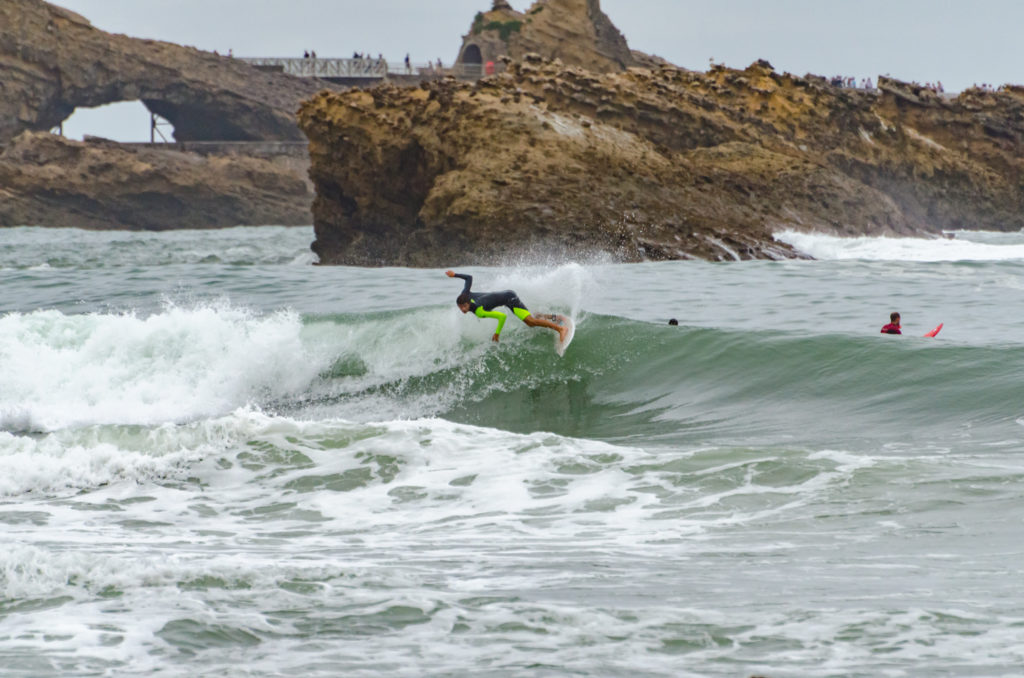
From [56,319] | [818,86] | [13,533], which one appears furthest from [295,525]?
[818,86]

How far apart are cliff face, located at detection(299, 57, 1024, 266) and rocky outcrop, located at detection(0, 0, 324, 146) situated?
44975 millimetres

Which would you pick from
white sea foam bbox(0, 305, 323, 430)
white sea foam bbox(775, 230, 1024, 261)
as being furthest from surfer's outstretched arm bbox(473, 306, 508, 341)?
white sea foam bbox(775, 230, 1024, 261)

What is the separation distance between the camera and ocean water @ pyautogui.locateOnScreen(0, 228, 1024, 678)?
17.8ft

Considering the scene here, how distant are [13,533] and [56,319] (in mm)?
9489

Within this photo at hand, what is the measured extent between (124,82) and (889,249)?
189 ft

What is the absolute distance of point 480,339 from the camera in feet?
49.6

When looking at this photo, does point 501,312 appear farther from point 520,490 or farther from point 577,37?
point 577,37

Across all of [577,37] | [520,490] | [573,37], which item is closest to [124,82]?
[573,37]

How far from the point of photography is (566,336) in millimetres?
14797

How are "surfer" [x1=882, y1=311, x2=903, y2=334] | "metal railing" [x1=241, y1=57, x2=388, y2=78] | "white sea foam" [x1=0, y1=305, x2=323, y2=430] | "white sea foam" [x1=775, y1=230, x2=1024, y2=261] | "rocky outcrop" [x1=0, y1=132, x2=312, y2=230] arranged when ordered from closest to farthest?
"white sea foam" [x1=0, y1=305, x2=323, y2=430]
"surfer" [x1=882, y1=311, x2=903, y2=334]
"white sea foam" [x1=775, y1=230, x2=1024, y2=261]
"rocky outcrop" [x1=0, y1=132, x2=312, y2=230]
"metal railing" [x1=241, y1=57, x2=388, y2=78]

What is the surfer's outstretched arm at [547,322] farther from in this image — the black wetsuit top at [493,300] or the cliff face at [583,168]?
the cliff face at [583,168]

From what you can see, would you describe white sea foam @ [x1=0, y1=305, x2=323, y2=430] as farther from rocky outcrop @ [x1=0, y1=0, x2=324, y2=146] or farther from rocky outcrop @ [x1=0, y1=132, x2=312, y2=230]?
rocky outcrop @ [x1=0, y1=0, x2=324, y2=146]

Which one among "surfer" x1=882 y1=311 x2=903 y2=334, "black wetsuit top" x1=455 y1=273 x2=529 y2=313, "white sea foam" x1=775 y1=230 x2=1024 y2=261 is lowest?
"surfer" x1=882 y1=311 x2=903 y2=334

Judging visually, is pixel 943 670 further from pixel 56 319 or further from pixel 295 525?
pixel 56 319
